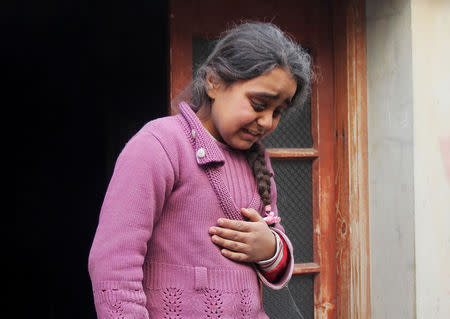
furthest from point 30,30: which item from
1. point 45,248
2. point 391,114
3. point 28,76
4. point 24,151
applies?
point 391,114

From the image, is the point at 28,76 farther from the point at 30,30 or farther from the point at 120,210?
the point at 120,210

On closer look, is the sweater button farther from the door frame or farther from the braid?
the door frame

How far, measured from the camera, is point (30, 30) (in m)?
4.45

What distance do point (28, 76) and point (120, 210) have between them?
4.11m

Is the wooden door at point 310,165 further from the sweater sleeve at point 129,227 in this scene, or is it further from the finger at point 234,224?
the sweater sleeve at point 129,227

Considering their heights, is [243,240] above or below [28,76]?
below

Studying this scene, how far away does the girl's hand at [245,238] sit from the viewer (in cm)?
144

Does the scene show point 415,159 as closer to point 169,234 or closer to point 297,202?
point 297,202

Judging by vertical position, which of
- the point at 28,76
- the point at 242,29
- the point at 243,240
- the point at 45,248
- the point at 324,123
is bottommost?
the point at 45,248

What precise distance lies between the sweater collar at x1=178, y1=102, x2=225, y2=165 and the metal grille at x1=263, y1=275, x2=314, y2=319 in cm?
107

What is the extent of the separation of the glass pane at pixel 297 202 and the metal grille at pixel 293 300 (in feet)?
0.35

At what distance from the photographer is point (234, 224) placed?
145cm

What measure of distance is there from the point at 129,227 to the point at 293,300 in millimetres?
1373

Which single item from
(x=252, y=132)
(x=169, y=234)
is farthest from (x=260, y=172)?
(x=169, y=234)
